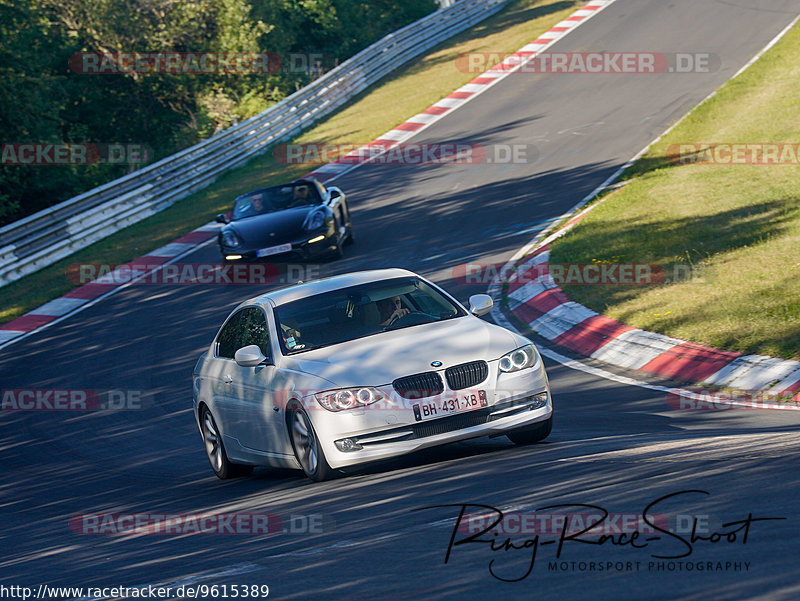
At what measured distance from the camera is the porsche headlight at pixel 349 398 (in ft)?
25.1

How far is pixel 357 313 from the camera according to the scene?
348 inches

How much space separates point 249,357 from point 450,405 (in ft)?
5.75

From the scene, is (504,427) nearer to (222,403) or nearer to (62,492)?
(222,403)

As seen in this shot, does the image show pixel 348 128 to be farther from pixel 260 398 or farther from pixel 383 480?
pixel 383 480

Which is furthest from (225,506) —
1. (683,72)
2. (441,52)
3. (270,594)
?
(441,52)

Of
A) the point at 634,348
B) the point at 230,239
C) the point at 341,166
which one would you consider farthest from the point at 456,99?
the point at 634,348

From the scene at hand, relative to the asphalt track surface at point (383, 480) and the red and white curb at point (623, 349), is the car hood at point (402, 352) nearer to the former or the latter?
the asphalt track surface at point (383, 480)

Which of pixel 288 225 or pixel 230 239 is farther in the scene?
pixel 230 239

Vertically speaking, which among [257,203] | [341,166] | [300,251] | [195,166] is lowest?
[300,251]

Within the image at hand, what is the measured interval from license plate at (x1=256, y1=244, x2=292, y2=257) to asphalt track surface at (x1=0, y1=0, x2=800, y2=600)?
656mm

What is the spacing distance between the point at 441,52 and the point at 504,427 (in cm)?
3425

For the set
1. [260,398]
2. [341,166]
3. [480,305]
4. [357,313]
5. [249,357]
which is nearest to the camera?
[249,357]

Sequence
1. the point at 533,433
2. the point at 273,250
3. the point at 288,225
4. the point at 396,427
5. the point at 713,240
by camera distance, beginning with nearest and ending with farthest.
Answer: the point at 396,427 → the point at 533,433 → the point at 713,240 → the point at 273,250 → the point at 288,225

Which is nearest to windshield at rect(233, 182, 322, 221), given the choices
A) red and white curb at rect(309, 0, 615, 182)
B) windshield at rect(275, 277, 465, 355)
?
red and white curb at rect(309, 0, 615, 182)
